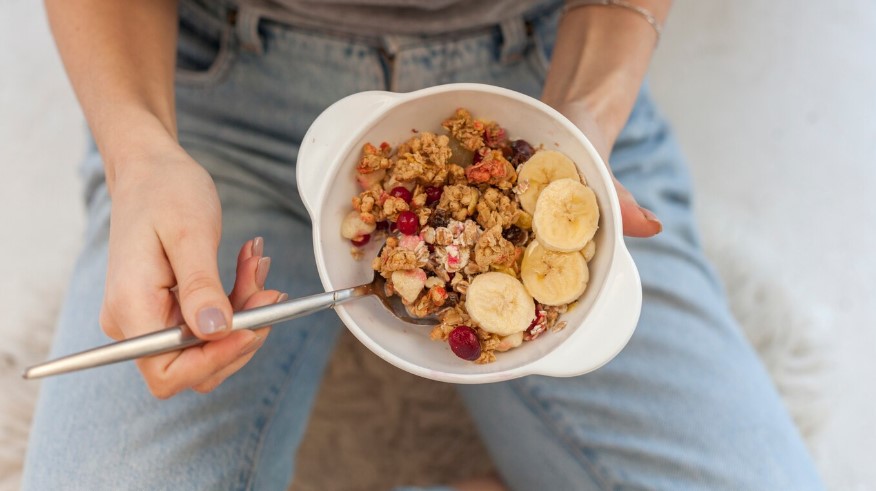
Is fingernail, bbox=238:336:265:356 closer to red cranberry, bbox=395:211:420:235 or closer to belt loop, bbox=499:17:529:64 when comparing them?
red cranberry, bbox=395:211:420:235

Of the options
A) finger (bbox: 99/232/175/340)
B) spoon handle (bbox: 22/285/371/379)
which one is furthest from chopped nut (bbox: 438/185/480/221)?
finger (bbox: 99/232/175/340)

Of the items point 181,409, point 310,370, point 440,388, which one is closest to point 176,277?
point 181,409

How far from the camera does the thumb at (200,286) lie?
467mm

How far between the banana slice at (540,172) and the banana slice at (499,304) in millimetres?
70

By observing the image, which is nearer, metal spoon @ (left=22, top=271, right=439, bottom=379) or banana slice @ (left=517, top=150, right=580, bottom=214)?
metal spoon @ (left=22, top=271, right=439, bottom=379)

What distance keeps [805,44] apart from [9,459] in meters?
1.52

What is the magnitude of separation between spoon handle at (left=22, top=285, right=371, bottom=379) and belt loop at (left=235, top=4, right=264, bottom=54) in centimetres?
36

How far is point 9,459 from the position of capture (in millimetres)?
942

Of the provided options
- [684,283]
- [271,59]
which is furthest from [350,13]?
[684,283]

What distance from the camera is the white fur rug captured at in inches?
41.0

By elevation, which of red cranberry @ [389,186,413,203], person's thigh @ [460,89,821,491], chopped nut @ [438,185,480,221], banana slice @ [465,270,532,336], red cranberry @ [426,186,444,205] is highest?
chopped nut @ [438,185,480,221]

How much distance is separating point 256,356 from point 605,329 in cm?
43

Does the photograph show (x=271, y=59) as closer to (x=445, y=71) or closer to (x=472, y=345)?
(x=445, y=71)

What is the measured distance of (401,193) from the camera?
58cm
